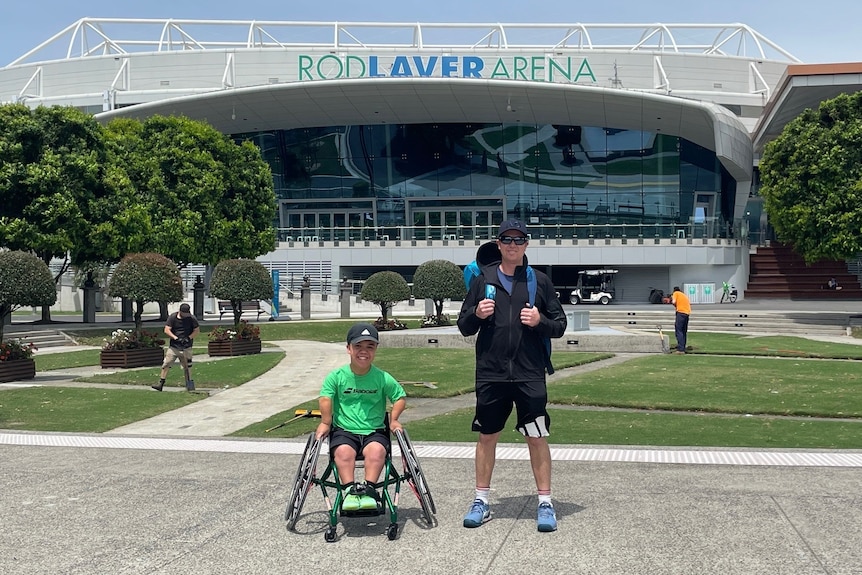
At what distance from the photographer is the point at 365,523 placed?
6.56m

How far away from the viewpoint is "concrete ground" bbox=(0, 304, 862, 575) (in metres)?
5.51

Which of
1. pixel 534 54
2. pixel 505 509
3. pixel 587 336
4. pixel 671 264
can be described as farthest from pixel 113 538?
pixel 534 54

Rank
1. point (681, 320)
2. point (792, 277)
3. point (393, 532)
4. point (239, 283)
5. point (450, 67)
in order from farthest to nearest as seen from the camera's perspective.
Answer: point (450, 67) < point (792, 277) < point (239, 283) < point (681, 320) < point (393, 532)

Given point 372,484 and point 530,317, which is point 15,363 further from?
point 530,317

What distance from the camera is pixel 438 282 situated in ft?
109

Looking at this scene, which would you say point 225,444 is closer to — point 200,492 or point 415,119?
point 200,492

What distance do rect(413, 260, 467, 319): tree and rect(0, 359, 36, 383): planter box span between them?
16.1 m

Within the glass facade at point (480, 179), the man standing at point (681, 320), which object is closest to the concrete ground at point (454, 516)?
the man standing at point (681, 320)

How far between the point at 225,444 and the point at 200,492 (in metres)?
3.18

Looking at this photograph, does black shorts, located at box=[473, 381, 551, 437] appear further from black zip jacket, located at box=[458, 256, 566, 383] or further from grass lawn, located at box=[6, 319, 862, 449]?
grass lawn, located at box=[6, 319, 862, 449]

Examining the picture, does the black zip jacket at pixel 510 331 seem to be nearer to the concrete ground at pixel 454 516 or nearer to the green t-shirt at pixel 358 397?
the green t-shirt at pixel 358 397

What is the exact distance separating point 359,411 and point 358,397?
0.34 feet

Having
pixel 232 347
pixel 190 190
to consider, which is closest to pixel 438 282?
pixel 232 347

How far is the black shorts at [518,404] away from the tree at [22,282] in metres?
17.3
